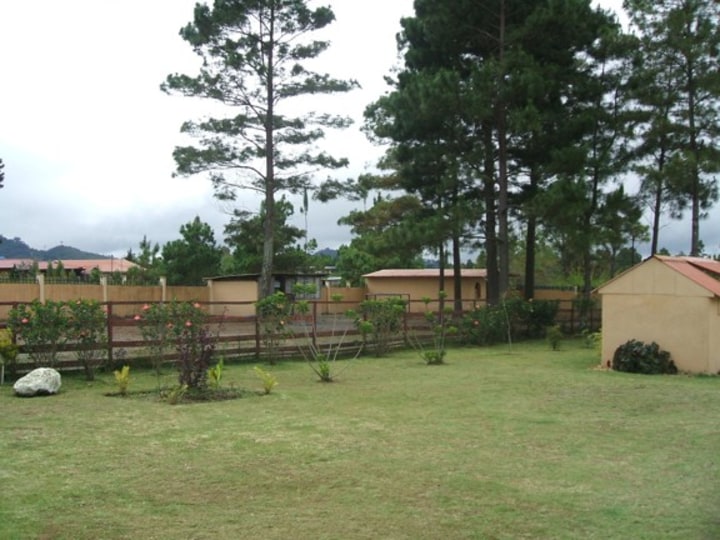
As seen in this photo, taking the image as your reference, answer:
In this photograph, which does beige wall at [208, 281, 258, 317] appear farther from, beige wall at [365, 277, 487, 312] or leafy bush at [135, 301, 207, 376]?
leafy bush at [135, 301, 207, 376]

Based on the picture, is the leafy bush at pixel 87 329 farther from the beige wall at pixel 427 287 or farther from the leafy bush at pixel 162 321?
the beige wall at pixel 427 287

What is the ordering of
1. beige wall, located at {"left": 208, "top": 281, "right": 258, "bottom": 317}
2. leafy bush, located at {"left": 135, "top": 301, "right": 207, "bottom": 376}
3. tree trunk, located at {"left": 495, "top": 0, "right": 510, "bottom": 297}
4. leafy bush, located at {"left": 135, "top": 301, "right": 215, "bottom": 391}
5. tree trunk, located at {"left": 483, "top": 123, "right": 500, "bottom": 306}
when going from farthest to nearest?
beige wall, located at {"left": 208, "top": 281, "right": 258, "bottom": 317}, tree trunk, located at {"left": 483, "top": 123, "right": 500, "bottom": 306}, tree trunk, located at {"left": 495, "top": 0, "right": 510, "bottom": 297}, leafy bush, located at {"left": 135, "top": 301, "right": 207, "bottom": 376}, leafy bush, located at {"left": 135, "top": 301, "right": 215, "bottom": 391}

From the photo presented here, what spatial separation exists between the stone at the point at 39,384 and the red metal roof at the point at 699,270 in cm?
1214

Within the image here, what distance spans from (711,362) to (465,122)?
1405 centimetres

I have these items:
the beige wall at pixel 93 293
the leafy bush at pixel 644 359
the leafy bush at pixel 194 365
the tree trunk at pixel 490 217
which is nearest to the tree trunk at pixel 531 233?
the tree trunk at pixel 490 217

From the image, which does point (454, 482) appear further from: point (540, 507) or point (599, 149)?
point (599, 149)

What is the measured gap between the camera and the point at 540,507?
5.16 meters

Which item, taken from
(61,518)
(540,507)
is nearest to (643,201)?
(540,507)

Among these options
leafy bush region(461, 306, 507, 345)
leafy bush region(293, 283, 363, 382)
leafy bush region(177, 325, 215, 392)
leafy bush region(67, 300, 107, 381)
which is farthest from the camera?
leafy bush region(461, 306, 507, 345)

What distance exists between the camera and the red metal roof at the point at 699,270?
14438 millimetres

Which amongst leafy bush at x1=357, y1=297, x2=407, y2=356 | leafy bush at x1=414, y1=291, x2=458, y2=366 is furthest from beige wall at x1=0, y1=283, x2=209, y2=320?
leafy bush at x1=414, y1=291, x2=458, y2=366

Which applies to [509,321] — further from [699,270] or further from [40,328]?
[40,328]

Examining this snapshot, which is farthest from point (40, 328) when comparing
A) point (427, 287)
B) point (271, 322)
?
point (427, 287)

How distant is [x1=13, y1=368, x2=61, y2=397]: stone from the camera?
10.6 metres
